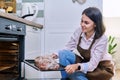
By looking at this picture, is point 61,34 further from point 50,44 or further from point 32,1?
point 32,1

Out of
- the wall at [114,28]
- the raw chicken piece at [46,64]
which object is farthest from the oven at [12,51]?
the wall at [114,28]

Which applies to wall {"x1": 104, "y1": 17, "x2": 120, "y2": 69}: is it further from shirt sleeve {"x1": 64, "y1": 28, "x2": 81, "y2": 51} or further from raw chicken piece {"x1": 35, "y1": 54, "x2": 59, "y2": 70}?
raw chicken piece {"x1": 35, "y1": 54, "x2": 59, "y2": 70}

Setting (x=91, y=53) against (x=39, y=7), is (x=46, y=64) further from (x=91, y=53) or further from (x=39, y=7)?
(x=39, y=7)

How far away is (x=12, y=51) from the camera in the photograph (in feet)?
6.01

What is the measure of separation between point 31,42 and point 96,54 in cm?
72

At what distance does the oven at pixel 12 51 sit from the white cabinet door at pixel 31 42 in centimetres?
11

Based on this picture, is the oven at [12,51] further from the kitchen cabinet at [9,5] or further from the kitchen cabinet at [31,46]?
the kitchen cabinet at [9,5]

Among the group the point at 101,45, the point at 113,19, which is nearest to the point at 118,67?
the point at 113,19

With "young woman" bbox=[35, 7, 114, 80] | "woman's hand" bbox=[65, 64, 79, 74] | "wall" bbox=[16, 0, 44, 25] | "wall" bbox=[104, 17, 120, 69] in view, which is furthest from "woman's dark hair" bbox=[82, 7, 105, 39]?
"wall" bbox=[104, 17, 120, 69]

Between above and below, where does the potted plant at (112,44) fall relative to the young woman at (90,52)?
below

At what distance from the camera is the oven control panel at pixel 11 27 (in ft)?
4.51

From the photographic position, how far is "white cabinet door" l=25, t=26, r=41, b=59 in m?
2.08

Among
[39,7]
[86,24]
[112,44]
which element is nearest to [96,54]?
[86,24]

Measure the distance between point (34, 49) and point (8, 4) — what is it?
60 centimetres
